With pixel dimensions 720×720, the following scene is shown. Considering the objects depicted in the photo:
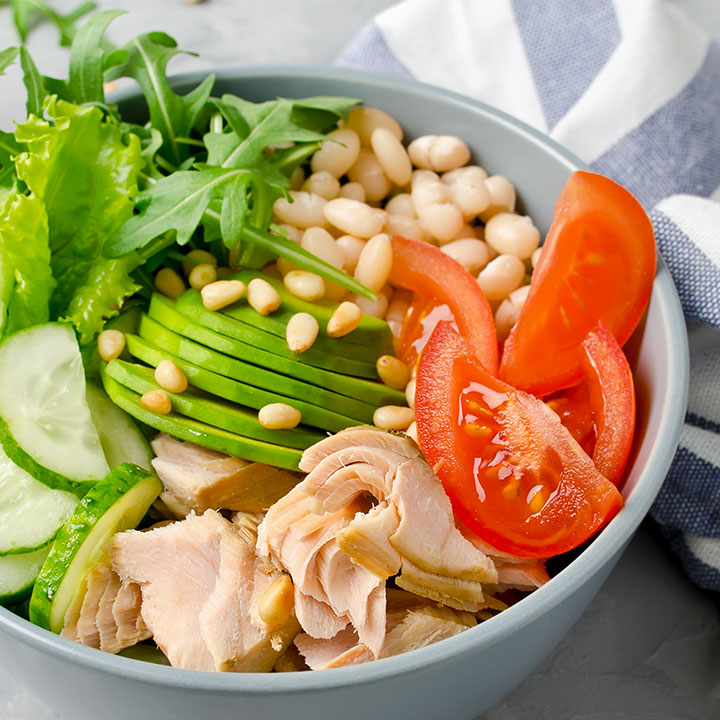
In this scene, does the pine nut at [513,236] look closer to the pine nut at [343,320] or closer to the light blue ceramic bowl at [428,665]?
the light blue ceramic bowl at [428,665]

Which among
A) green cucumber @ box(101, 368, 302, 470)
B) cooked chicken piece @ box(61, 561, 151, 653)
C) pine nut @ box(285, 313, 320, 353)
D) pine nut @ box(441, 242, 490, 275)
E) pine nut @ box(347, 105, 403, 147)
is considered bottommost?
cooked chicken piece @ box(61, 561, 151, 653)

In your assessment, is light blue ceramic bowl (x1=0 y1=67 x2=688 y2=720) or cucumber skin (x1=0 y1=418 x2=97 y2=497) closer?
light blue ceramic bowl (x1=0 y1=67 x2=688 y2=720)

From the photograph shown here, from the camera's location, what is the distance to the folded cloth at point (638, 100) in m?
2.02

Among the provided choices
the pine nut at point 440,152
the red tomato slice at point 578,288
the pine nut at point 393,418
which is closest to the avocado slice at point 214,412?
the pine nut at point 393,418

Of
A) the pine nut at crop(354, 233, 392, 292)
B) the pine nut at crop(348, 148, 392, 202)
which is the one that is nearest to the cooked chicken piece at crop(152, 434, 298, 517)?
the pine nut at crop(354, 233, 392, 292)

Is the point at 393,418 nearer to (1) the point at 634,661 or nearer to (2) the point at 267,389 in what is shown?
(2) the point at 267,389

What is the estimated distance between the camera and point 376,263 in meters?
2.00

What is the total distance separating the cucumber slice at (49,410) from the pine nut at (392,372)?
1.88 feet

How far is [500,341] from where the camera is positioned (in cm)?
206

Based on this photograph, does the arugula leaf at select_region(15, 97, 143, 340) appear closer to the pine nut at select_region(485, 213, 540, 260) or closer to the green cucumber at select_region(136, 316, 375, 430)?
the green cucumber at select_region(136, 316, 375, 430)

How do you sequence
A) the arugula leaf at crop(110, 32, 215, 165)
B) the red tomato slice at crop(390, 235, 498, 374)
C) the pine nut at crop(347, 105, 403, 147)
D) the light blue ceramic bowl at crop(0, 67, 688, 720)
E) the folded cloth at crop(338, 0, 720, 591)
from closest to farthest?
the light blue ceramic bowl at crop(0, 67, 688, 720)
the red tomato slice at crop(390, 235, 498, 374)
the folded cloth at crop(338, 0, 720, 591)
the arugula leaf at crop(110, 32, 215, 165)
the pine nut at crop(347, 105, 403, 147)

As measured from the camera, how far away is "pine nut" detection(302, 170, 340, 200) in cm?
218

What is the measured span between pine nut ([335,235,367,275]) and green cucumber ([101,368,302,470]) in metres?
0.51

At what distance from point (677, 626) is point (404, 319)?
0.92 meters
